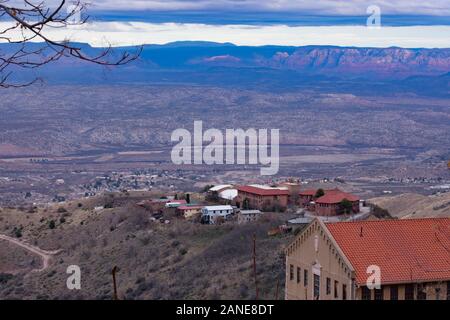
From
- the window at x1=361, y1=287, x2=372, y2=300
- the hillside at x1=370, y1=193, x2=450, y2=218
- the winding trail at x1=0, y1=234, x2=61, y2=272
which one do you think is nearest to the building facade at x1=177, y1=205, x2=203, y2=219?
the winding trail at x1=0, y1=234, x2=61, y2=272

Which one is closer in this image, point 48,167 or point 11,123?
point 48,167

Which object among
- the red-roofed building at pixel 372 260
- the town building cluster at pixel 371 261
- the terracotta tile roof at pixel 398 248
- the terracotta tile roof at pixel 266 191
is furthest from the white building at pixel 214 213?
the terracotta tile roof at pixel 398 248

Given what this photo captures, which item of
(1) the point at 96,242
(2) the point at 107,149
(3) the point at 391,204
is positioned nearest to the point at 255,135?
(2) the point at 107,149

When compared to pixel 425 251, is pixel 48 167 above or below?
below

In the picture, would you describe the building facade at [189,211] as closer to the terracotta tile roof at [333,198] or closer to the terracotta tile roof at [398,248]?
the terracotta tile roof at [333,198]

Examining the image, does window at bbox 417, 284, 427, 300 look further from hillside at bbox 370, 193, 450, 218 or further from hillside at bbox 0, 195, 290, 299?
hillside at bbox 370, 193, 450, 218
